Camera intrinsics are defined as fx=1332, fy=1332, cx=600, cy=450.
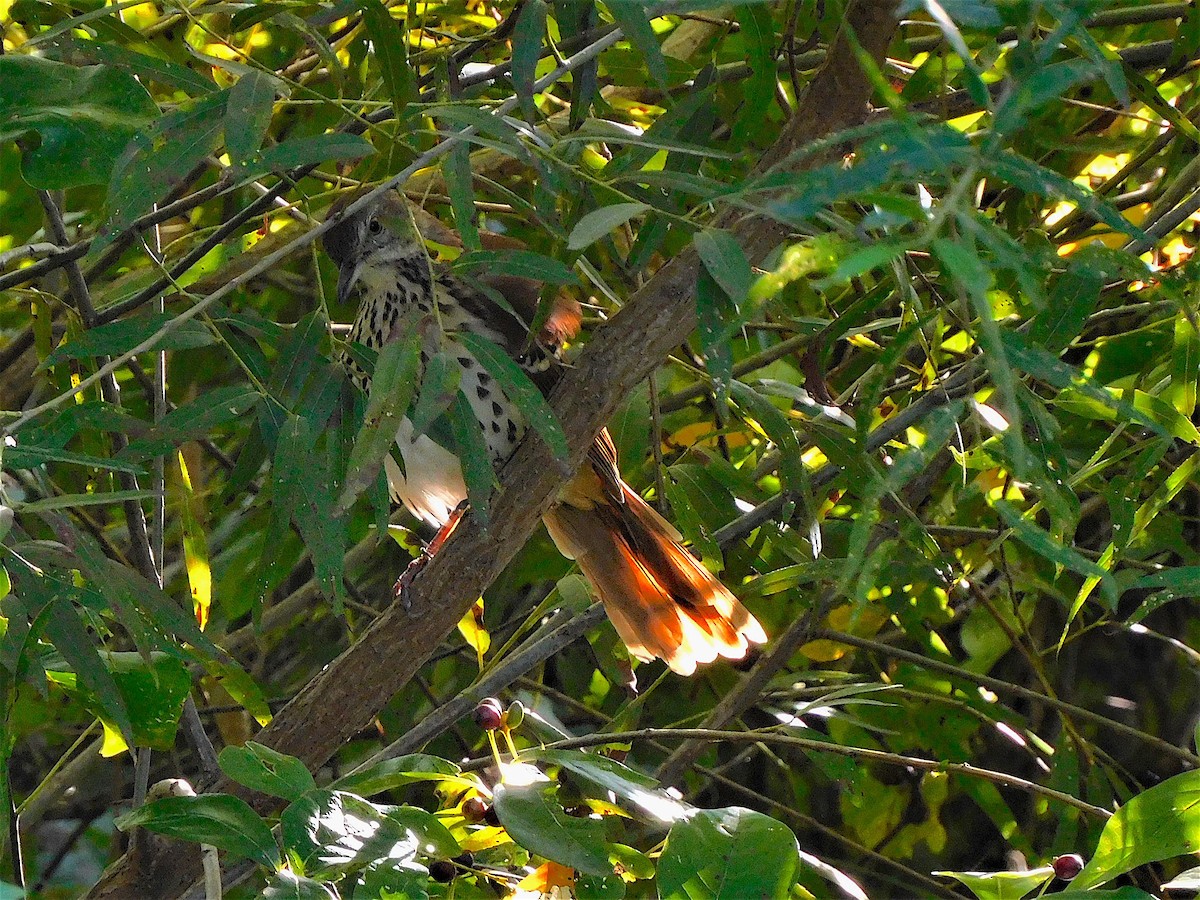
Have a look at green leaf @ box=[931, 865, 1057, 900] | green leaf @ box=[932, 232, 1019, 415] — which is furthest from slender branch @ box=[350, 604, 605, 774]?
green leaf @ box=[932, 232, 1019, 415]

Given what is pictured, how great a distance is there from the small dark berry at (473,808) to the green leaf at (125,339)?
622 mm

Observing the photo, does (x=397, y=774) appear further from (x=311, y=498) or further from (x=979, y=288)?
(x=979, y=288)

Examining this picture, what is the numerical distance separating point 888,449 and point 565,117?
34.3 inches

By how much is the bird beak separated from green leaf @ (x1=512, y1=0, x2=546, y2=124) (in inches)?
48.8

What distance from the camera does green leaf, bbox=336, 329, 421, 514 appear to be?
122 centimetres

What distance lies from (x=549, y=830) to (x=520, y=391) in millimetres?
440

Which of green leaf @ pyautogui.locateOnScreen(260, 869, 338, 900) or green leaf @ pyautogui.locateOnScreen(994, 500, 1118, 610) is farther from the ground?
green leaf @ pyautogui.locateOnScreen(994, 500, 1118, 610)

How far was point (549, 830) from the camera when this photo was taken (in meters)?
1.29

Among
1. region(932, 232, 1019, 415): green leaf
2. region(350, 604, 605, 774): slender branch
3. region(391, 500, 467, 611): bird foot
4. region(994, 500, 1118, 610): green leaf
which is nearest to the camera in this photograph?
region(932, 232, 1019, 415): green leaf

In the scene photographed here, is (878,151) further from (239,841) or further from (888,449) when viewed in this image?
(888,449)

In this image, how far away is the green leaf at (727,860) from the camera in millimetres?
1187

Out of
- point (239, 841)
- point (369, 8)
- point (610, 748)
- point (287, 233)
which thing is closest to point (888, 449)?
point (610, 748)

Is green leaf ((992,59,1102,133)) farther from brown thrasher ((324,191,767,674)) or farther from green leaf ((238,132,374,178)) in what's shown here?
brown thrasher ((324,191,767,674))

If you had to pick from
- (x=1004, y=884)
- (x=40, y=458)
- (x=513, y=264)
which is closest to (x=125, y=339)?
(x=40, y=458)
